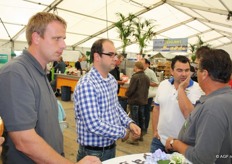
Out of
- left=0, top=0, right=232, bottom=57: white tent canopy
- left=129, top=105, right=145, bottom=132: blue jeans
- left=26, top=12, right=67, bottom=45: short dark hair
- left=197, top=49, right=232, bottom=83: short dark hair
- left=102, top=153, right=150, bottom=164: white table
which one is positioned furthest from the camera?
left=0, top=0, right=232, bottom=57: white tent canopy

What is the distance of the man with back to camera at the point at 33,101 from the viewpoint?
1.06m

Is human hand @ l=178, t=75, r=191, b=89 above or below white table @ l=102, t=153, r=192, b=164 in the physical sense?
above

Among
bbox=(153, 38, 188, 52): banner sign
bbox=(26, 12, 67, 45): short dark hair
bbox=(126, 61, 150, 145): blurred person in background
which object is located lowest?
bbox=(126, 61, 150, 145): blurred person in background

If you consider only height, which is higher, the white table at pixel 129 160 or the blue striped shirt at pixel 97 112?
the blue striped shirt at pixel 97 112

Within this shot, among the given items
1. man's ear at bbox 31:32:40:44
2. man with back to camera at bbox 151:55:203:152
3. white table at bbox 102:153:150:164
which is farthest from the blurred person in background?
man's ear at bbox 31:32:40:44

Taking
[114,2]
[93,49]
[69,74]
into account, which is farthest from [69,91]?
[93,49]

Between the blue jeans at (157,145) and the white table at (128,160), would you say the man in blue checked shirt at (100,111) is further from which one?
the blue jeans at (157,145)

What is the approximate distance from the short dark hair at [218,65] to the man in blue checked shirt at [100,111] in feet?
2.47

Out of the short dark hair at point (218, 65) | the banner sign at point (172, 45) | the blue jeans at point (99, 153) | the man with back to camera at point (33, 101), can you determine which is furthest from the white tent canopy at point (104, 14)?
the man with back to camera at point (33, 101)

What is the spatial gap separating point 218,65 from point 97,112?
91cm

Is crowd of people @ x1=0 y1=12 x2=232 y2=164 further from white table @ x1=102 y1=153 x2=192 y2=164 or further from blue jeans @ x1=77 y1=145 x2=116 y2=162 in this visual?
white table @ x1=102 y1=153 x2=192 y2=164

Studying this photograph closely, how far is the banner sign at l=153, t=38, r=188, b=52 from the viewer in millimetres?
10414

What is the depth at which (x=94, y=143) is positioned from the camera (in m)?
1.83

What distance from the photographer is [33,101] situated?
111cm
